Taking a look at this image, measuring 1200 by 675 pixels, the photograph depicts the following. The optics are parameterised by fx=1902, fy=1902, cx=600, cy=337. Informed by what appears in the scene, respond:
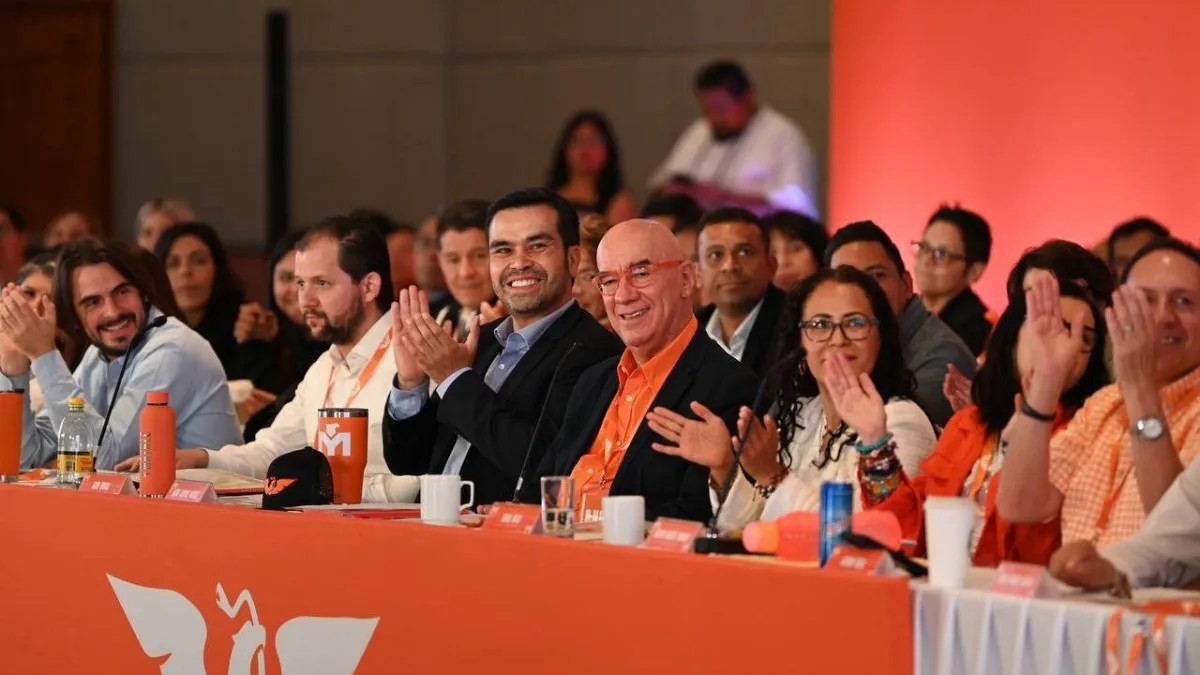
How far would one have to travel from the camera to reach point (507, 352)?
397cm

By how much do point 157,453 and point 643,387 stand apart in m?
0.94

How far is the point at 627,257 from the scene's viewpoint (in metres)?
3.57

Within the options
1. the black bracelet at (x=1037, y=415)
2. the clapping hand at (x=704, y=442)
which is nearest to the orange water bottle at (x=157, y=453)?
the clapping hand at (x=704, y=442)

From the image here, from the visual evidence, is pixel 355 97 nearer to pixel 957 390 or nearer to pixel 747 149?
pixel 747 149

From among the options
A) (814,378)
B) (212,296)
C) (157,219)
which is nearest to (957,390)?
(814,378)

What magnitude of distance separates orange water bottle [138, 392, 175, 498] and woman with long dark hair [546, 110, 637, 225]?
3.87 m

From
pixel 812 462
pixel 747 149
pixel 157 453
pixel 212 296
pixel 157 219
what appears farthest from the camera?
pixel 747 149

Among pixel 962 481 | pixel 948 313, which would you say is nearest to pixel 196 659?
pixel 962 481

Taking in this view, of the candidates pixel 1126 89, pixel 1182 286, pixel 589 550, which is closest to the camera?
pixel 589 550

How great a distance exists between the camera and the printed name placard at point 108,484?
360cm

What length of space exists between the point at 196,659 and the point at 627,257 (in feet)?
3.51

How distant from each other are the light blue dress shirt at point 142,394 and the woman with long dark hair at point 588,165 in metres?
2.94

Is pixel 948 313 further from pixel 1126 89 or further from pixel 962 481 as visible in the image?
pixel 962 481

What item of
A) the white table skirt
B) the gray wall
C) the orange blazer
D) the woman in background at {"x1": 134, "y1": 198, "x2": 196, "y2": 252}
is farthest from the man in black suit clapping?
the gray wall
